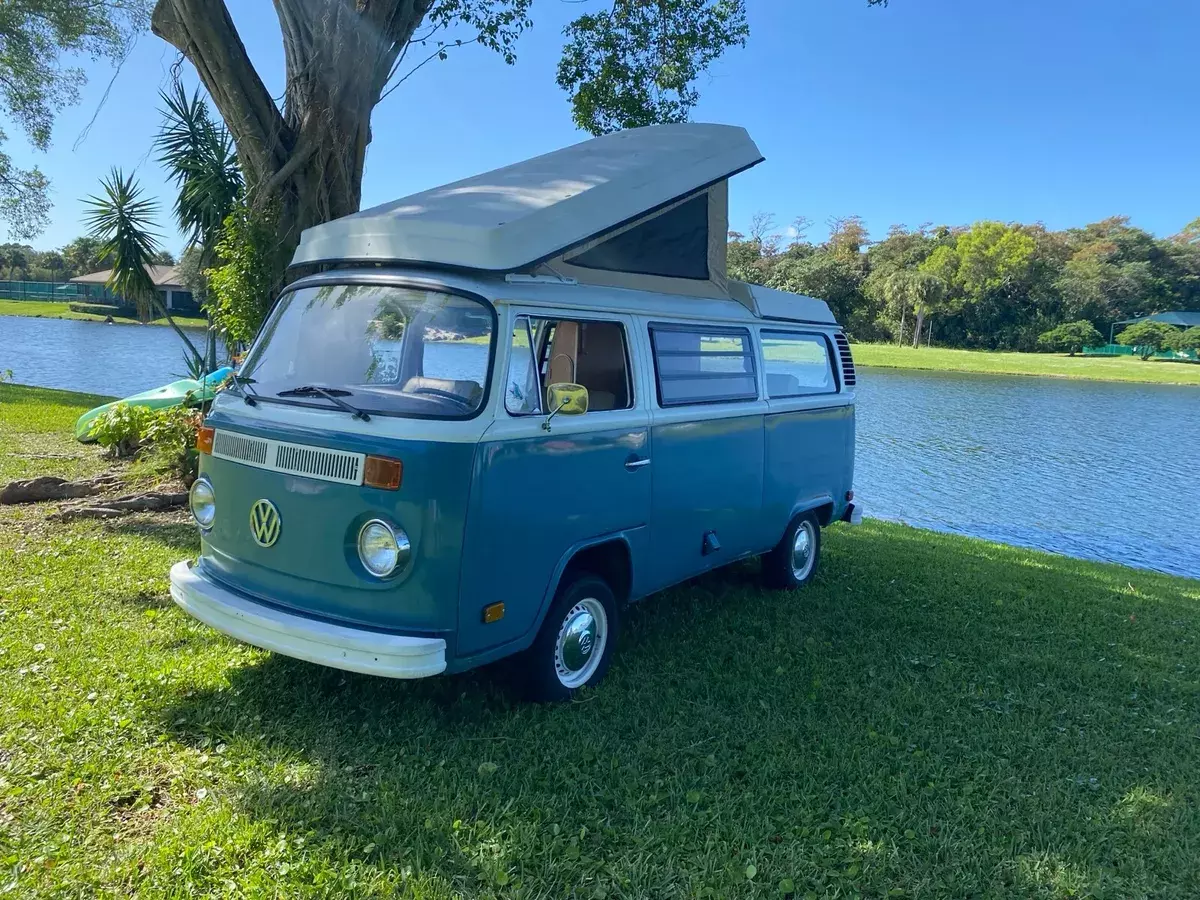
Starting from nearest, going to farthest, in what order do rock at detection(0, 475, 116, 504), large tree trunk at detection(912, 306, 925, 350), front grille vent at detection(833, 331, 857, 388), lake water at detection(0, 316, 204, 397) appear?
front grille vent at detection(833, 331, 857, 388), rock at detection(0, 475, 116, 504), lake water at detection(0, 316, 204, 397), large tree trunk at detection(912, 306, 925, 350)

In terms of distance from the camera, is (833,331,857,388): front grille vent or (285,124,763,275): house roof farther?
(833,331,857,388): front grille vent

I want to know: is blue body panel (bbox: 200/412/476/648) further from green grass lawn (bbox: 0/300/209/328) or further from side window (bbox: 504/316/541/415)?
green grass lawn (bbox: 0/300/209/328)

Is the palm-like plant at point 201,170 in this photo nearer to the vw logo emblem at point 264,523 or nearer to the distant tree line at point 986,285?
the vw logo emblem at point 264,523

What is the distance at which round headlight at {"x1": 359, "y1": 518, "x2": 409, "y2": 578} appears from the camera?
3.70 meters

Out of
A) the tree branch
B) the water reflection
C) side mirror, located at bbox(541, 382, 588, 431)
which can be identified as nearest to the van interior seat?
side mirror, located at bbox(541, 382, 588, 431)

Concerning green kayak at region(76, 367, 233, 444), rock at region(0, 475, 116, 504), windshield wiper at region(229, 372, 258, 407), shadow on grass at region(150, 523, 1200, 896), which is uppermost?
windshield wiper at region(229, 372, 258, 407)

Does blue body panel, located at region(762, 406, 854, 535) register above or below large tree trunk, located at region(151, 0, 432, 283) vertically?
below

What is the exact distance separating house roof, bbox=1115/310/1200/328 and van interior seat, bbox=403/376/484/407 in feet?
245

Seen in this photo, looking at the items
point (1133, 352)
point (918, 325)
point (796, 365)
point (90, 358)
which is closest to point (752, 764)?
point (796, 365)

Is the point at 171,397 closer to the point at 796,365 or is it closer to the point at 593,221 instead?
the point at 796,365

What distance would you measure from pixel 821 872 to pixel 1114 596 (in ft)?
20.5

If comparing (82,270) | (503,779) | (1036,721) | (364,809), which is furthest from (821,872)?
(82,270)

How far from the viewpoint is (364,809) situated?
3.50 m

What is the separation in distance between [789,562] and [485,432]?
3.80 m
